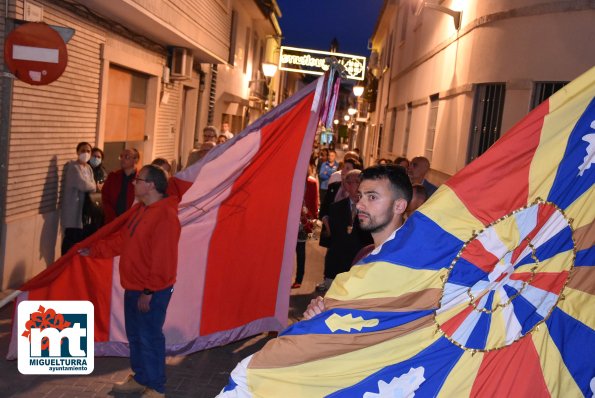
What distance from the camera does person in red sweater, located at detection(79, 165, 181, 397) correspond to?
5.04 m

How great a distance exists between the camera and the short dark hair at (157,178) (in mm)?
5137

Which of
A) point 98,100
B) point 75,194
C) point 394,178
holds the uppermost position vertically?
point 98,100

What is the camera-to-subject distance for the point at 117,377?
572 centimetres

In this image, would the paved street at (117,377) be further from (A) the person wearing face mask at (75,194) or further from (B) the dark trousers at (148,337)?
(A) the person wearing face mask at (75,194)

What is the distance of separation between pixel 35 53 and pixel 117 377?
351 cm

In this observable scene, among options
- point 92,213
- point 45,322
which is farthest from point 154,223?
point 92,213

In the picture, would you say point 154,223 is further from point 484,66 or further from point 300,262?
point 484,66

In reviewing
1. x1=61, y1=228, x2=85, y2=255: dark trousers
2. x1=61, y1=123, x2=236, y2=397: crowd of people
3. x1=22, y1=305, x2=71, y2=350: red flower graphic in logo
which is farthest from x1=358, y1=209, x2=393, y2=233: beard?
x1=61, y1=228, x2=85, y2=255: dark trousers

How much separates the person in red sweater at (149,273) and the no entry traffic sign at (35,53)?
241 centimetres

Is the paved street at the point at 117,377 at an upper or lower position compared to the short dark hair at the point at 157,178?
lower

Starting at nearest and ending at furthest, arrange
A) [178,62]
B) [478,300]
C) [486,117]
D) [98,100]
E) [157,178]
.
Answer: [478,300], [157,178], [486,117], [98,100], [178,62]

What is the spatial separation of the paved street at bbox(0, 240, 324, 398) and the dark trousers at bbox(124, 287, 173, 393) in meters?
0.26

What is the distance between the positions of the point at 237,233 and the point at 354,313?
3448mm

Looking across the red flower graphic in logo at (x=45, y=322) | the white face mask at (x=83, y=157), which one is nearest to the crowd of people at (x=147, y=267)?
the red flower graphic in logo at (x=45, y=322)
